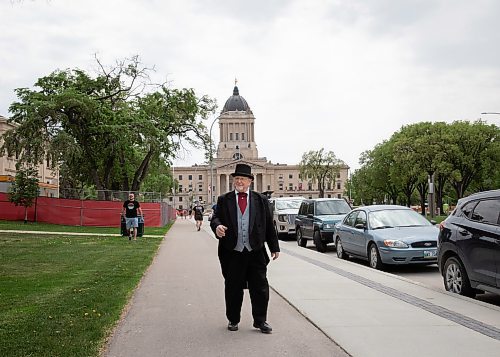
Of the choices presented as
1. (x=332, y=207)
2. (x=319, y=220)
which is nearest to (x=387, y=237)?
(x=319, y=220)

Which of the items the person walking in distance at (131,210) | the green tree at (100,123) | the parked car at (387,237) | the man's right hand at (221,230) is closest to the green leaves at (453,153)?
the green tree at (100,123)

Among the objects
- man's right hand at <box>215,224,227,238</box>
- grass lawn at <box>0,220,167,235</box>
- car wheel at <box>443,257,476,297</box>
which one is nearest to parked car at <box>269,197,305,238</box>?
grass lawn at <box>0,220,167,235</box>

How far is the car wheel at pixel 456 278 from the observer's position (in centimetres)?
923

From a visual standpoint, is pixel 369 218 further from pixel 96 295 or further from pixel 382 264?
pixel 96 295

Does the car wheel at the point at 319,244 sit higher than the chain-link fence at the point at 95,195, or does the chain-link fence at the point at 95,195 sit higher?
the chain-link fence at the point at 95,195

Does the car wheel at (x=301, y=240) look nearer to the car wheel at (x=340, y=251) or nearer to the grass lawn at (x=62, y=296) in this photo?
the car wheel at (x=340, y=251)

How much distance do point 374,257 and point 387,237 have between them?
0.65 metres

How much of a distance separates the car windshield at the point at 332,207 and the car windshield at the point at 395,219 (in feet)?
20.0

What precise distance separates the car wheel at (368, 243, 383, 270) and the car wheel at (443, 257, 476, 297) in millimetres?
3730

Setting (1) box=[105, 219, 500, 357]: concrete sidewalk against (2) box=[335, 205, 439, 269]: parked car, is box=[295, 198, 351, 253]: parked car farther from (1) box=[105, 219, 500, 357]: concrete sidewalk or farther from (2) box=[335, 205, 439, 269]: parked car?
(1) box=[105, 219, 500, 357]: concrete sidewalk

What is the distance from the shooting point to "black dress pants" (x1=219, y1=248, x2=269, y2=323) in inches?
256

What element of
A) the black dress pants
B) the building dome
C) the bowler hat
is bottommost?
the black dress pants

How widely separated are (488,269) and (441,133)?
149 feet

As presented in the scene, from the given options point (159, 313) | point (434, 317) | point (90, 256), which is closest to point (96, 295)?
point (159, 313)
